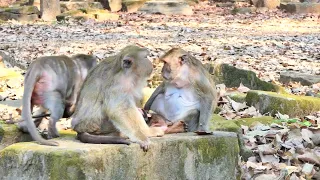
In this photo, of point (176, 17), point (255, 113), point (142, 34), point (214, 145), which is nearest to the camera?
point (214, 145)

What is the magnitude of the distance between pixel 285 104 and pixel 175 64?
2.26 metres

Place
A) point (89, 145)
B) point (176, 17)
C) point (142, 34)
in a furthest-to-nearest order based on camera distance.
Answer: point (176, 17), point (142, 34), point (89, 145)

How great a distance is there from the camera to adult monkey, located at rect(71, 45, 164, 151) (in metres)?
4.05

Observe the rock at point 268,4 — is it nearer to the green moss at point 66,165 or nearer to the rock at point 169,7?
the rock at point 169,7

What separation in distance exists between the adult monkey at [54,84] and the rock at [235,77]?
3.31 meters

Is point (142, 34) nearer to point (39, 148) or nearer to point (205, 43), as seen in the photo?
point (205, 43)

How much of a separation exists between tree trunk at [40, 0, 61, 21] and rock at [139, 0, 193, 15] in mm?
3599

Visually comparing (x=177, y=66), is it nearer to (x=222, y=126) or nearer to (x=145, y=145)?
(x=222, y=126)

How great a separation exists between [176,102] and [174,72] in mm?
245

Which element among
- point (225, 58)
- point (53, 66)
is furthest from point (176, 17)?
point (53, 66)

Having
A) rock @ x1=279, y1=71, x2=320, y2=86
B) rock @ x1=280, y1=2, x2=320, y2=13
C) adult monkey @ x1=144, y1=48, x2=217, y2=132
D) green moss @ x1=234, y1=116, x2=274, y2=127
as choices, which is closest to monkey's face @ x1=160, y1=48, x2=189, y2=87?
adult monkey @ x1=144, y1=48, x2=217, y2=132

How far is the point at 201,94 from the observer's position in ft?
15.3

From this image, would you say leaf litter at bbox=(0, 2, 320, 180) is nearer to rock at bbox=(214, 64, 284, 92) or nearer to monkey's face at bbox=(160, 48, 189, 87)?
rock at bbox=(214, 64, 284, 92)

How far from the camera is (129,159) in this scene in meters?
3.91
